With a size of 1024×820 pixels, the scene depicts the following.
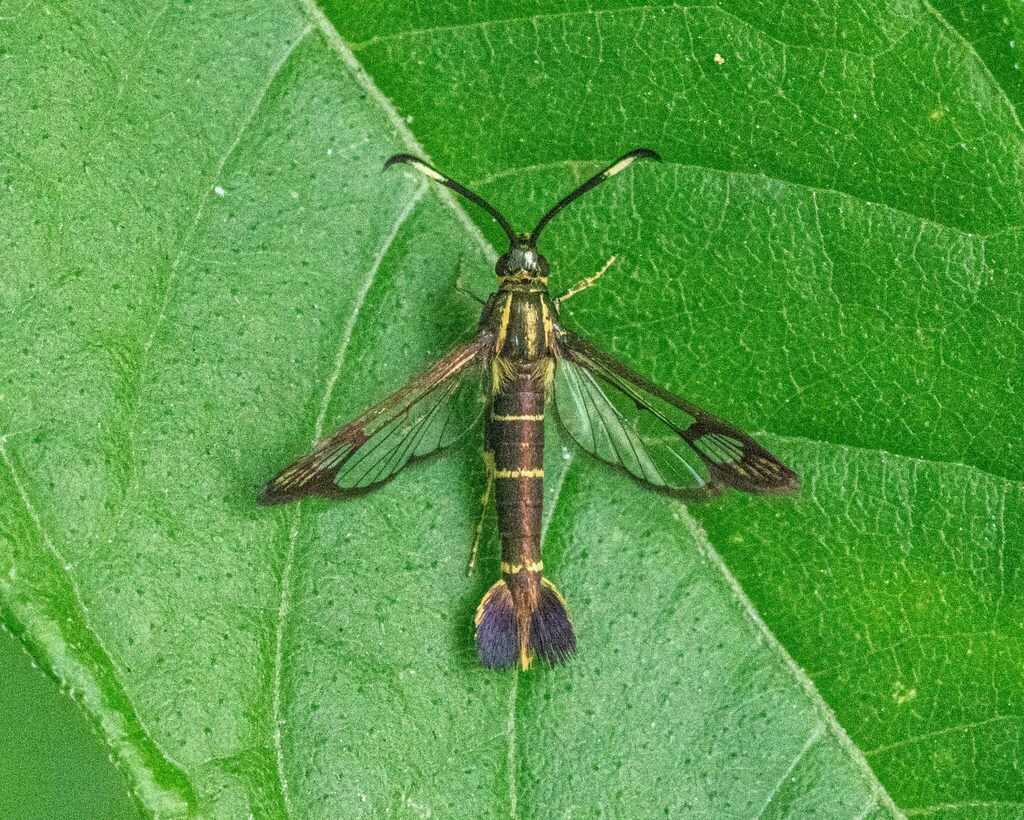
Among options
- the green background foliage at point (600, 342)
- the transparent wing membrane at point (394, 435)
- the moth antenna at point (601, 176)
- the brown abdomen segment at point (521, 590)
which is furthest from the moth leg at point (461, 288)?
the brown abdomen segment at point (521, 590)

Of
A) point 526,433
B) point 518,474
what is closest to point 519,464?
point 518,474

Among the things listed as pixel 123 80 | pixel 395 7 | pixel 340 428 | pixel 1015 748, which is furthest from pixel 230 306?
pixel 1015 748

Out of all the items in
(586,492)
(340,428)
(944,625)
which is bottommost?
(944,625)

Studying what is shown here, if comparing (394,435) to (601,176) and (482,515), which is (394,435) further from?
(601,176)

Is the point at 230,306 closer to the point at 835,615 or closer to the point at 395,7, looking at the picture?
the point at 395,7

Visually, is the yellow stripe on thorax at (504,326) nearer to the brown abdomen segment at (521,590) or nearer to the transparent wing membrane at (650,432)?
the transparent wing membrane at (650,432)
